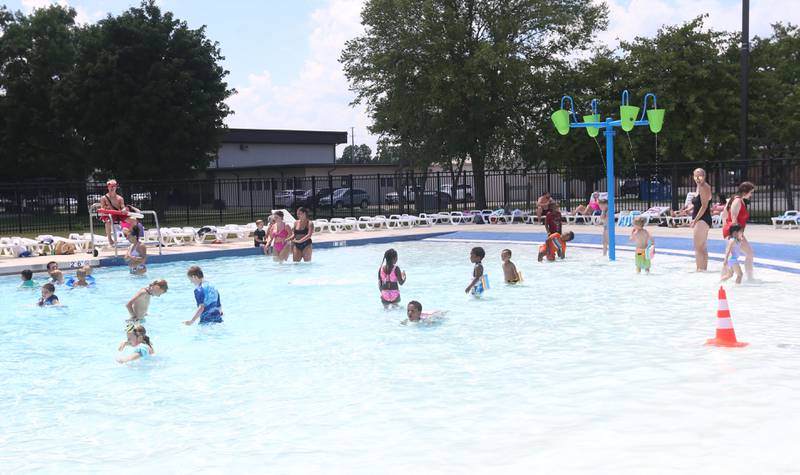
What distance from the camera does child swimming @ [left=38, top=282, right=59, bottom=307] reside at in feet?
43.4

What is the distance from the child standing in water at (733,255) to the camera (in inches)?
489

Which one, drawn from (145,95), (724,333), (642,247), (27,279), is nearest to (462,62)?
(145,95)

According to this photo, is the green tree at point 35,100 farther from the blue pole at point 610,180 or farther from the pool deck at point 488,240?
the blue pole at point 610,180

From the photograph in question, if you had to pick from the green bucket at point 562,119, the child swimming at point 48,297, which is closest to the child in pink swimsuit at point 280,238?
the child swimming at point 48,297

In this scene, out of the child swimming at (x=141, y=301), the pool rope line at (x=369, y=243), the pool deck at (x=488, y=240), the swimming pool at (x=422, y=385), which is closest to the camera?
the swimming pool at (x=422, y=385)

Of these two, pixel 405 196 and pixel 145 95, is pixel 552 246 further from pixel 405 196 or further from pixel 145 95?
pixel 405 196

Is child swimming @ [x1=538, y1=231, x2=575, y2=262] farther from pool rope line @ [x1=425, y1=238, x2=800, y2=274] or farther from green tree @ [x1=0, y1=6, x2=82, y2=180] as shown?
green tree @ [x1=0, y1=6, x2=82, y2=180]

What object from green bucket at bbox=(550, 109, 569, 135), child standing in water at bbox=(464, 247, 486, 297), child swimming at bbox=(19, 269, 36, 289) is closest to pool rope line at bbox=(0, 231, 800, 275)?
child swimming at bbox=(19, 269, 36, 289)

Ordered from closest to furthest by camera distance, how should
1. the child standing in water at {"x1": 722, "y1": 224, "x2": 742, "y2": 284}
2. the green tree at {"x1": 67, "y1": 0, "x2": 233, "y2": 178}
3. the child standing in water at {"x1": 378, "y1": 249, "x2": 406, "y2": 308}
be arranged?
the child standing in water at {"x1": 378, "y1": 249, "x2": 406, "y2": 308}
the child standing in water at {"x1": 722, "y1": 224, "x2": 742, "y2": 284}
the green tree at {"x1": 67, "y1": 0, "x2": 233, "y2": 178}

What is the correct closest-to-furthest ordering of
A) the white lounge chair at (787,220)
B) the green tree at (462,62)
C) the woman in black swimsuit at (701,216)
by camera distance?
the woman in black swimsuit at (701,216), the white lounge chair at (787,220), the green tree at (462,62)

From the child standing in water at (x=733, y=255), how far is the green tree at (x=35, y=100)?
34.3 meters

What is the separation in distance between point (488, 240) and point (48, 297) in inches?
540

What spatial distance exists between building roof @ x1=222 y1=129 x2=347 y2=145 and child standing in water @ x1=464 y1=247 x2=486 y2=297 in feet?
156

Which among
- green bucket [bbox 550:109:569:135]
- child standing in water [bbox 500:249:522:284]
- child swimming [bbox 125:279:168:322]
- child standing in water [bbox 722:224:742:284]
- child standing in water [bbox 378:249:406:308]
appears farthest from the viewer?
green bucket [bbox 550:109:569:135]
